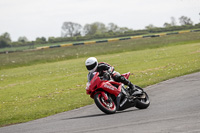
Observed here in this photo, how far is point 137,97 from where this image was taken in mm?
11125

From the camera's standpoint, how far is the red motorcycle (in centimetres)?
1047

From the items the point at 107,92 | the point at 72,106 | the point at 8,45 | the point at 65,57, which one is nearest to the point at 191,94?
the point at 107,92

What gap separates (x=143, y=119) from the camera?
905 centimetres

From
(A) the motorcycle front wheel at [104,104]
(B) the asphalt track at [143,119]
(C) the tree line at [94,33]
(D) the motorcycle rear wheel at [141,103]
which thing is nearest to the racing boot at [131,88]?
(D) the motorcycle rear wheel at [141,103]

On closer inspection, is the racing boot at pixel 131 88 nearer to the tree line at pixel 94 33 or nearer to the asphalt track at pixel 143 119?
the asphalt track at pixel 143 119

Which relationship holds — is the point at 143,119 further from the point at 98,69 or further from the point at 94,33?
the point at 94,33

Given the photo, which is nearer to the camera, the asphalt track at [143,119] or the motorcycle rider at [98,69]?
the asphalt track at [143,119]

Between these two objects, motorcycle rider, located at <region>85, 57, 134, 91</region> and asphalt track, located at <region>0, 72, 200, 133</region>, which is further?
motorcycle rider, located at <region>85, 57, 134, 91</region>

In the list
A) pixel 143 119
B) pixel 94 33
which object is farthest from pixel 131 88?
pixel 94 33

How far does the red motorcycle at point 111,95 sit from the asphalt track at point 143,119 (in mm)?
237

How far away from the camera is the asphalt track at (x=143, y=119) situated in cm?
791

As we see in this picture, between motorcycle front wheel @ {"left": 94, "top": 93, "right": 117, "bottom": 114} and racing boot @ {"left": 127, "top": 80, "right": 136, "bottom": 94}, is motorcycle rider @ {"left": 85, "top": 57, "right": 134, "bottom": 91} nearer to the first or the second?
racing boot @ {"left": 127, "top": 80, "right": 136, "bottom": 94}

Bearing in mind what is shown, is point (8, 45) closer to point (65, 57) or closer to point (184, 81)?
point (65, 57)

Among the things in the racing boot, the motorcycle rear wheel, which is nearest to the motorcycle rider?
the racing boot
